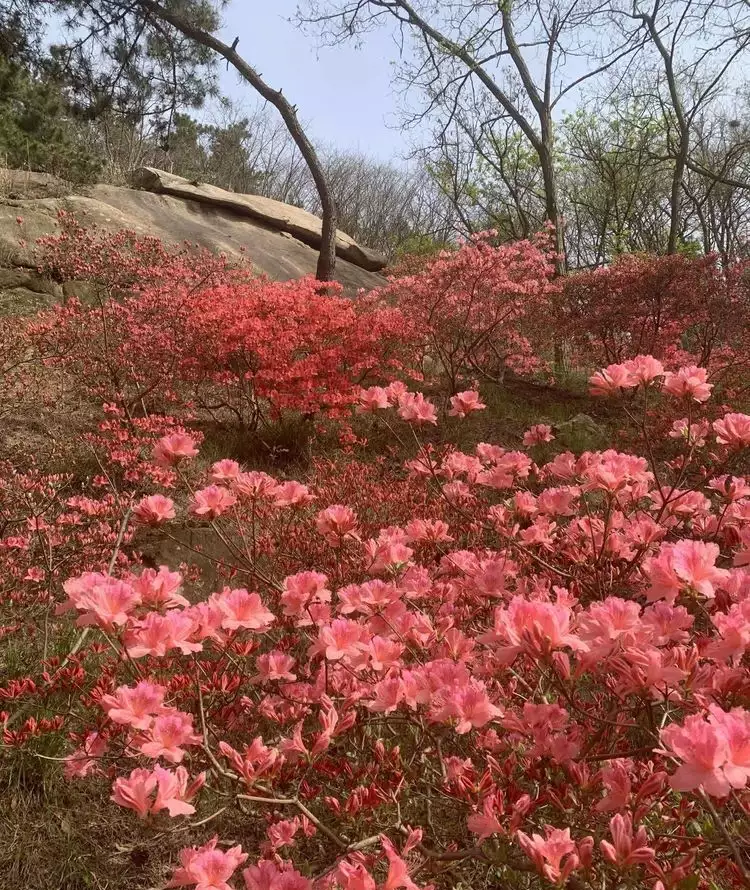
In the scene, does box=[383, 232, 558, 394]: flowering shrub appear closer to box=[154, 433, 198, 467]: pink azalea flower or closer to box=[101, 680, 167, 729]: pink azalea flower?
box=[154, 433, 198, 467]: pink azalea flower

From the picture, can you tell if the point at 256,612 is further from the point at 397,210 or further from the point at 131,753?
the point at 397,210

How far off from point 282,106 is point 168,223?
316 centimetres

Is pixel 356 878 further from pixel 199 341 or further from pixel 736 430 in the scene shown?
pixel 199 341

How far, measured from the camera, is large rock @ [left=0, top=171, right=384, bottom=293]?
29.1 ft

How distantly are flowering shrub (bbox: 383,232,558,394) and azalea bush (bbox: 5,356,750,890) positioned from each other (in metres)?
4.82

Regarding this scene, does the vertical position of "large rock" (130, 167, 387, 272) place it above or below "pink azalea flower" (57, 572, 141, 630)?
above

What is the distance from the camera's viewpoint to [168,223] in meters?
11.6

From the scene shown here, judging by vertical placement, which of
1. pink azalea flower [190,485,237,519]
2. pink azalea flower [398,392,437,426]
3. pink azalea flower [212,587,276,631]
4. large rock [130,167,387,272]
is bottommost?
pink azalea flower [212,587,276,631]

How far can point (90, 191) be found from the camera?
11.2 metres

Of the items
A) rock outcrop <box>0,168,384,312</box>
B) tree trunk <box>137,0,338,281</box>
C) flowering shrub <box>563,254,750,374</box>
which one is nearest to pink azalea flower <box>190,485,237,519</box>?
flowering shrub <box>563,254,750,374</box>

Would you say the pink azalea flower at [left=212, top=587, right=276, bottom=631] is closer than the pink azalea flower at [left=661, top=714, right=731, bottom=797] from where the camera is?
No

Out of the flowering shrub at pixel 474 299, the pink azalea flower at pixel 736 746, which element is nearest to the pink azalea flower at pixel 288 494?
the pink azalea flower at pixel 736 746

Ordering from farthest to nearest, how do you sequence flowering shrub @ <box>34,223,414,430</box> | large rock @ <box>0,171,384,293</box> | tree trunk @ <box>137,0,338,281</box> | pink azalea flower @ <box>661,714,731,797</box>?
tree trunk @ <box>137,0,338,281</box> < large rock @ <box>0,171,384,293</box> < flowering shrub @ <box>34,223,414,430</box> < pink azalea flower @ <box>661,714,731,797</box>

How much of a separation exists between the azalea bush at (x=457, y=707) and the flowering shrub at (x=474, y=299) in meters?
4.82
